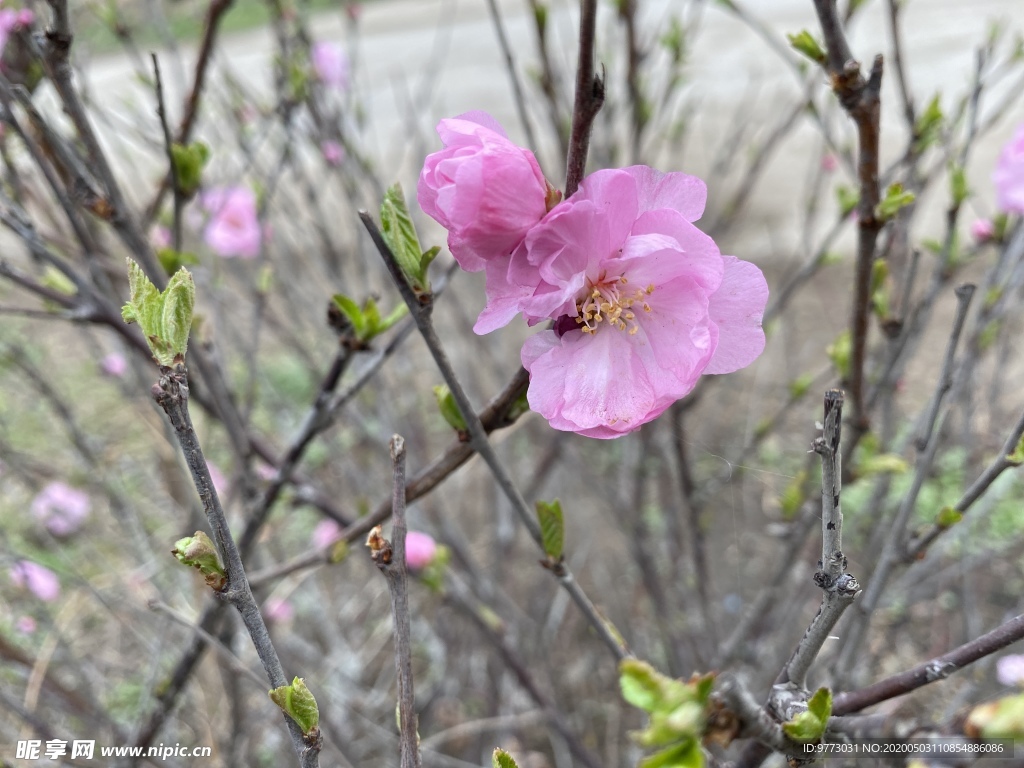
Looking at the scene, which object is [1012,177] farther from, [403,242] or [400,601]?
[400,601]

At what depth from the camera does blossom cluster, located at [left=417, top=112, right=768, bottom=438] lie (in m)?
0.53

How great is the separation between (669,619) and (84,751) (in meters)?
1.26

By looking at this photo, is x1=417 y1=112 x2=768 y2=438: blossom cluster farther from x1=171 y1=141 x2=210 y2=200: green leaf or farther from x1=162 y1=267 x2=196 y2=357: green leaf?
x1=171 y1=141 x2=210 y2=200: green leaf

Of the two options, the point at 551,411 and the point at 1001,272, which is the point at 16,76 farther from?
the point at 1001,272

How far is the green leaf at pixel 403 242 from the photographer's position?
60 centimetres

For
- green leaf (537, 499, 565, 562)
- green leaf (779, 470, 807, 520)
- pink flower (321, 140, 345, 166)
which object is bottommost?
green leaf (537, 499, 565, 562)

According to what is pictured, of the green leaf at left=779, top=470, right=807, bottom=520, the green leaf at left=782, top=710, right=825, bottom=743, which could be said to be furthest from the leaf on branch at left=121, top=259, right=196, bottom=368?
the green leaf at left=779, top=470, right=807, bottom=520

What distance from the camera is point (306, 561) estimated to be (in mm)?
908

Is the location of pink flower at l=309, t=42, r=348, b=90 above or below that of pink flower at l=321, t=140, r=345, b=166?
above

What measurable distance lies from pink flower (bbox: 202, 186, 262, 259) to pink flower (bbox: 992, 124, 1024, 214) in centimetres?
201

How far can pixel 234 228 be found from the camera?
8.11 feet

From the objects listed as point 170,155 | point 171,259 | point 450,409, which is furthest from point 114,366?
point 450,409

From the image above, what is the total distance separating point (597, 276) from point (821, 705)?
1.12 ft

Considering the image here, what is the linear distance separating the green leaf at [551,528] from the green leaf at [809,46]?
514 mm
